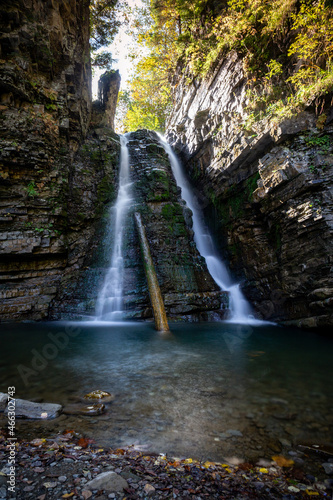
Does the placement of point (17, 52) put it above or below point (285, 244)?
above

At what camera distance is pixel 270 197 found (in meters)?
8.38

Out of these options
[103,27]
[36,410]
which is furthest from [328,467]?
[103,27]

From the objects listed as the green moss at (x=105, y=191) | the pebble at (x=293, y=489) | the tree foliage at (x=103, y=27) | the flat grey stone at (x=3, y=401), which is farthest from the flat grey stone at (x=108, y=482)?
the tree foliage at (x=103, y=27)

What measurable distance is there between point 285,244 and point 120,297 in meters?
6.39

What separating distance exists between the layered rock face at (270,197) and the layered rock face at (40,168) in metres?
6.14

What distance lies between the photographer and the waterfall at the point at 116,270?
8703 millimetres

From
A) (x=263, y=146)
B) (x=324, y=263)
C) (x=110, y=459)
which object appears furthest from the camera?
(x=263, y=146)

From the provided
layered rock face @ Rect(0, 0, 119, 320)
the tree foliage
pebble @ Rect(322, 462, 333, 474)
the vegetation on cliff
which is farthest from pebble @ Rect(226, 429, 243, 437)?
the tree foliage

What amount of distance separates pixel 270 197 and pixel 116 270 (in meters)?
6.62

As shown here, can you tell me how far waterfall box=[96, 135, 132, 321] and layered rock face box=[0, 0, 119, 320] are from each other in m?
0.86

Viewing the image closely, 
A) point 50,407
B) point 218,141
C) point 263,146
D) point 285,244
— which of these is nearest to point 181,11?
point 218,141

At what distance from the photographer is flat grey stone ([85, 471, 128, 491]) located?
136cm

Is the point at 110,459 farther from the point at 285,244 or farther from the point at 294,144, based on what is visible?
the point at 294,144

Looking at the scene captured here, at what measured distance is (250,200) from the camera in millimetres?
9453
